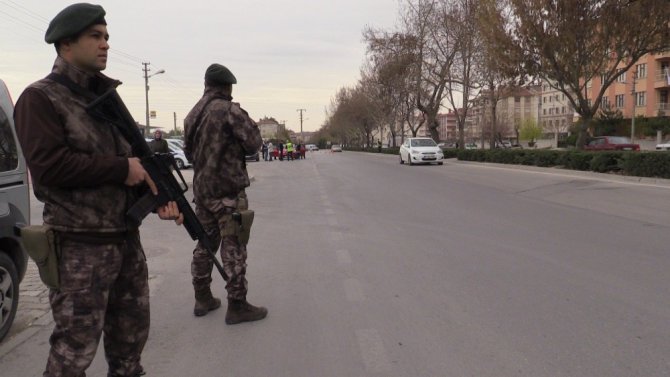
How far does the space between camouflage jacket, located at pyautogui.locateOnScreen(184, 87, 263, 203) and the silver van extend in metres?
1.35

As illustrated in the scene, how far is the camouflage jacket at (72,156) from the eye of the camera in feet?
7.45

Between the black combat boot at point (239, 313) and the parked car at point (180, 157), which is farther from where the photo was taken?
the parked car at point (180, 157)

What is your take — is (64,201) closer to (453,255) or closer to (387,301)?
(387,301)

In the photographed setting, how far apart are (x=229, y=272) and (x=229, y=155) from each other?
0.92 meters

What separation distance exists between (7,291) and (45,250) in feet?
7.05

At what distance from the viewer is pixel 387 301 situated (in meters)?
4.96

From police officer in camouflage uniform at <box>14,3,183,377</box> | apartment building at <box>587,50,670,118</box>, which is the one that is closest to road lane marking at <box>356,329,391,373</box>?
police officer in camouflage uniform at <box>14,3,183,377</box>

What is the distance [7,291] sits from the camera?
4.09 meters

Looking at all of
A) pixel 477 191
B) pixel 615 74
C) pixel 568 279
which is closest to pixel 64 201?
pixel 568 279

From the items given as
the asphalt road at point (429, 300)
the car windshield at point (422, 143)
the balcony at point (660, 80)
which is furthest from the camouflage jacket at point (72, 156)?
the balcony at point (660, 80)

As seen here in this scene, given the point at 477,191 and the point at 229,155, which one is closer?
the point at 229,155

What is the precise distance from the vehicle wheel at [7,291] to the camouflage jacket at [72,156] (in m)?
1.97

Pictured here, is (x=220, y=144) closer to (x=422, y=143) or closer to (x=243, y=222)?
(x=243, y=222)

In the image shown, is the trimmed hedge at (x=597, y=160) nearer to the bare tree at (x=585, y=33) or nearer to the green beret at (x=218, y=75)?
the bare tree at (x=585, y=33)
